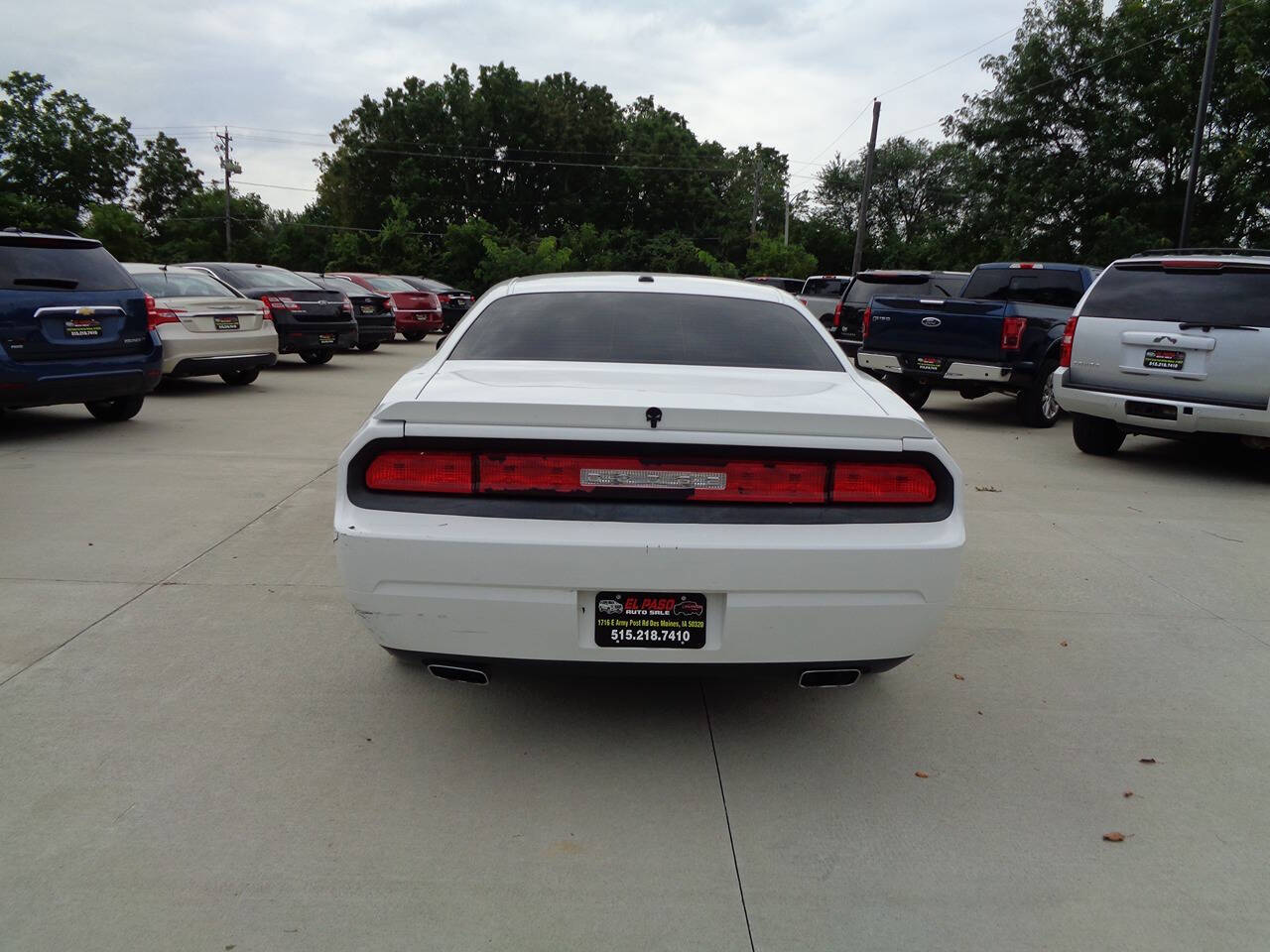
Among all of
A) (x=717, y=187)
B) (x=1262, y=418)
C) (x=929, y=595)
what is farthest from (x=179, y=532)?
(x=717, y=187)

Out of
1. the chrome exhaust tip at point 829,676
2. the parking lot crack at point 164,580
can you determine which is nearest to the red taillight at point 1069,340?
the parking lot crack at point 164,580

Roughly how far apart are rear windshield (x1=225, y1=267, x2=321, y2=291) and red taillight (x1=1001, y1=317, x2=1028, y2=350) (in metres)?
10.3

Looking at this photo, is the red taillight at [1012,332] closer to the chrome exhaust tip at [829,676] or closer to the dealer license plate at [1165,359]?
the dealer license plate at [1165,359]

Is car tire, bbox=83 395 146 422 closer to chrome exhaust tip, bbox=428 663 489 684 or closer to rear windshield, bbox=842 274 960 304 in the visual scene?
chrome exhaust tip, bbox=428 663 489 684

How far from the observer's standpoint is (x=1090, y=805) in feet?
10.7

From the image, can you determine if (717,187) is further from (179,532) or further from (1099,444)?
(179,532)

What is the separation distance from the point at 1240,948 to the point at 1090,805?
2.35 ft

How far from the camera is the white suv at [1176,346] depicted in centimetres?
839

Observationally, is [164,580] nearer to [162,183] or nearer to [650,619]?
[650,619]

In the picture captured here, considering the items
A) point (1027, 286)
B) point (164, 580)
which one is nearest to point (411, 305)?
point (1027, 286)

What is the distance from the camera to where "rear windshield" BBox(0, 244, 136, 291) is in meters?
8.71

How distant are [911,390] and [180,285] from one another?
9.16 meters

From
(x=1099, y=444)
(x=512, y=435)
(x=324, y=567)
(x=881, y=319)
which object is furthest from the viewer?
(x=881, y=319)

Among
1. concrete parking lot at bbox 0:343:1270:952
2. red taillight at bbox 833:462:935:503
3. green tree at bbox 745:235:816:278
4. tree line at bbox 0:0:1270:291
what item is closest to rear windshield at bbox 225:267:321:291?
concrete parking lot at bbox 0:343:1270:952
